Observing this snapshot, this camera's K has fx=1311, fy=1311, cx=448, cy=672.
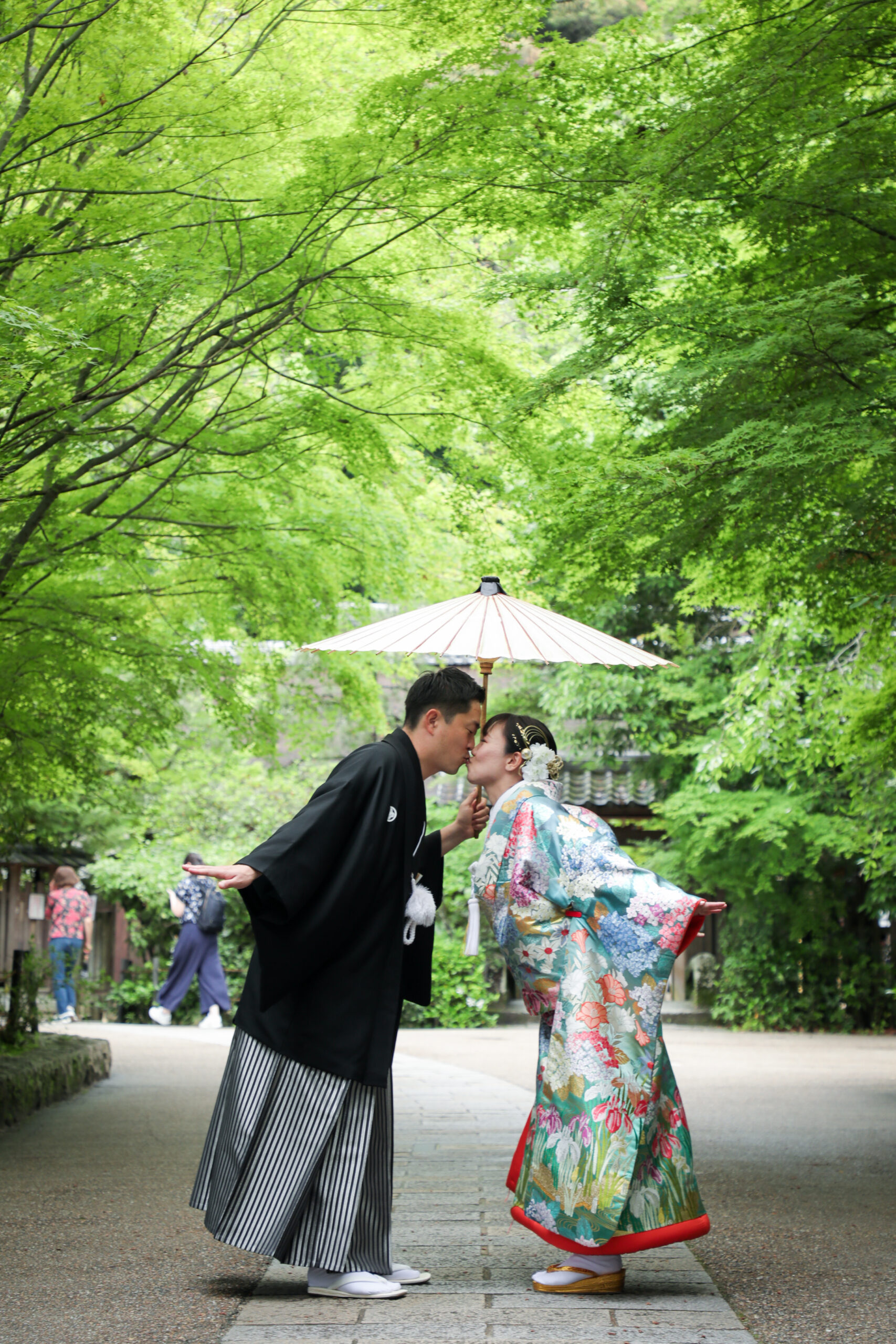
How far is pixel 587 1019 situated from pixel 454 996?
12623mm

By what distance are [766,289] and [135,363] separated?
115 inches

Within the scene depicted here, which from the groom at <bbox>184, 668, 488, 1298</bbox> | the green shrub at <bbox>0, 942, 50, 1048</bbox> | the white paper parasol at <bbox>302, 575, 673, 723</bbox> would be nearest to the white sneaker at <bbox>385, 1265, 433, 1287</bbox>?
the groom at <bbox>184, 668, 488, 1298</bbox>

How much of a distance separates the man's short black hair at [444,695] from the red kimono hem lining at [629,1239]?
4.86 ft

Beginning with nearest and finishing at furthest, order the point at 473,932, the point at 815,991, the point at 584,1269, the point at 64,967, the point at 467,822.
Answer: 1. the point at 584,1269
2. the point at 467,822
3. the point at 473,932
4. the point at 64,967
5. the point at 815,991

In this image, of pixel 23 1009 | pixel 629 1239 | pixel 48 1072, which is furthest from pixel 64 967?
pixel 629 1239

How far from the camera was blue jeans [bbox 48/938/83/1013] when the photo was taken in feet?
46.7

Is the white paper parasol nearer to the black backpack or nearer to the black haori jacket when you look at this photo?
the black haori jacket

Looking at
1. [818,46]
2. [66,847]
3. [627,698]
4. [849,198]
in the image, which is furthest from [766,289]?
[66,847]

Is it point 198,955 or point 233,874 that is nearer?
point 233,874

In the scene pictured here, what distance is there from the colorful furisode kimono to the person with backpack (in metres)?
10.4

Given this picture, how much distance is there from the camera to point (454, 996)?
16.0 m

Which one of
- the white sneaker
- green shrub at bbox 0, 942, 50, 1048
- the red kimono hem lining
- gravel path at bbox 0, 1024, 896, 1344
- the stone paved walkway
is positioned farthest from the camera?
green shrub at bbox 0, 942, 50, 1048

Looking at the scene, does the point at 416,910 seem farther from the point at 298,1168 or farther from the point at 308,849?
the point at 298,1168

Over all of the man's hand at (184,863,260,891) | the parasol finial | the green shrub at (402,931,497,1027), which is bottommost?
the green shrub at (402,931,497,1027)
